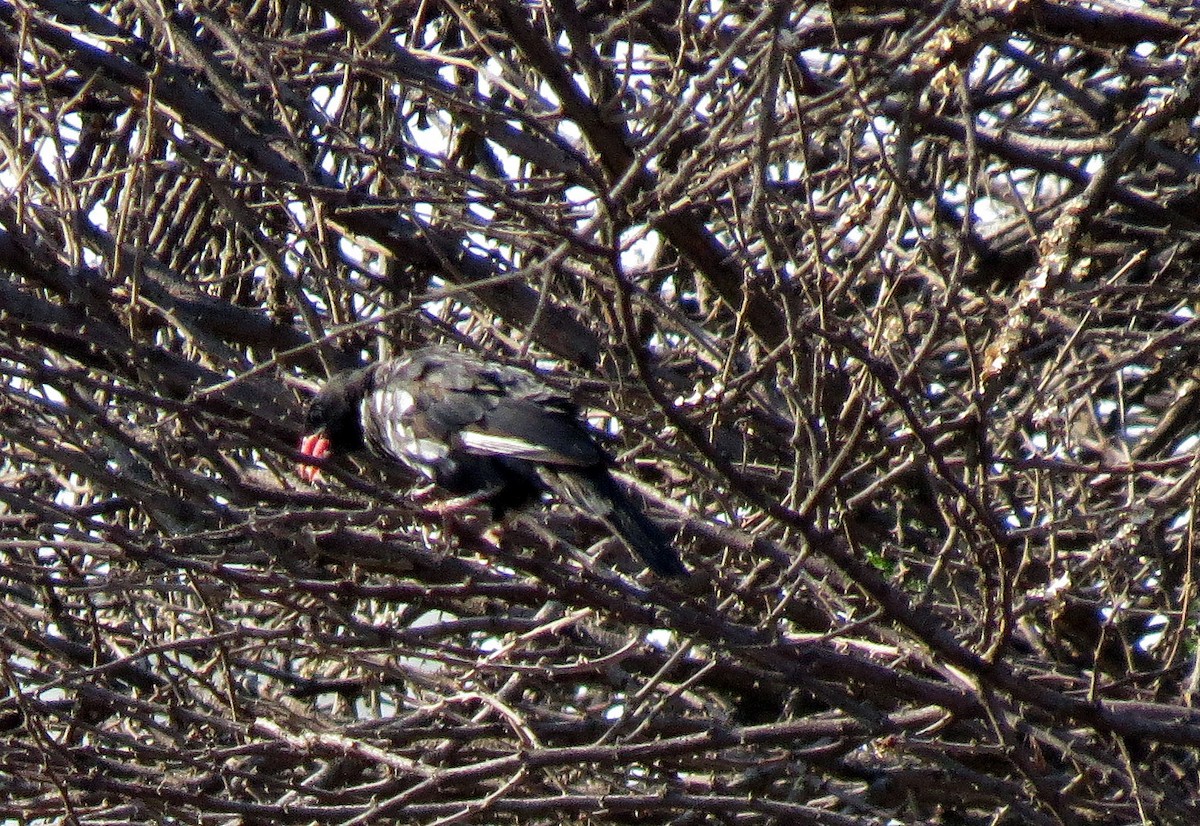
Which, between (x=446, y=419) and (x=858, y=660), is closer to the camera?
(x=858, y=660)

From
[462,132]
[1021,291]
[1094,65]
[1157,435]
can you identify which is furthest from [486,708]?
[1094,65]

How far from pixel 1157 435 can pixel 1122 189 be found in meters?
1.26

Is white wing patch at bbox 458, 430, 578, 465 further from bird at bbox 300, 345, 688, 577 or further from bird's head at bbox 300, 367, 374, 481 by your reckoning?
bird's head at bbox 300, 367, 374, 481

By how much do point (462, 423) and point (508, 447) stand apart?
0.25 metres

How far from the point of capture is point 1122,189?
5.43m

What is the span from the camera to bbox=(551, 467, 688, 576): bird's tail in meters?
4.55

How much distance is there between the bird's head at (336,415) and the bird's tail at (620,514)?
93cm

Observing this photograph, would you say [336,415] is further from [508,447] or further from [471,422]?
[508,447]

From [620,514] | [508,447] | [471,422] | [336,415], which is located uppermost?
[336,415]

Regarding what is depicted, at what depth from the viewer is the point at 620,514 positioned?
15.5 ft

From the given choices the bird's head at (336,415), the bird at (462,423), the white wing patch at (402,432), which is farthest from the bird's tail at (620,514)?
the bird's head at (336,415)

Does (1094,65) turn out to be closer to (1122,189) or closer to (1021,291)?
(1122,189)

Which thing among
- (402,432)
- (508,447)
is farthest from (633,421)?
(402,432)

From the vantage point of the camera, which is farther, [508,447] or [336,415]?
[336,415]
